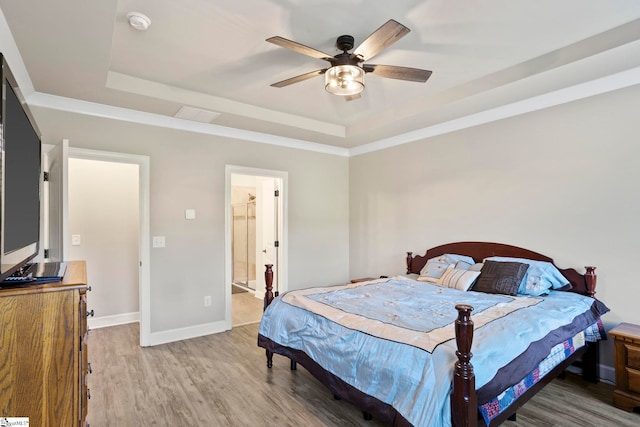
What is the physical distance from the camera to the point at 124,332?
4281 mm

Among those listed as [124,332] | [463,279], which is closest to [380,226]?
[463,279]

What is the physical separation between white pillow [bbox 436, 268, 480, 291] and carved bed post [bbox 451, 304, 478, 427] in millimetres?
1835

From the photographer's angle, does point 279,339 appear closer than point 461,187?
Yes

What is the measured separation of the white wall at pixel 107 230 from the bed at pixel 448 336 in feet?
8.42

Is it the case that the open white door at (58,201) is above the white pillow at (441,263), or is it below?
above

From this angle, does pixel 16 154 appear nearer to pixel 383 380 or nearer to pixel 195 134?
pixel 383 380

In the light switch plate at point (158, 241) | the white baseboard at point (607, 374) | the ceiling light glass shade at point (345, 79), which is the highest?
the ceiling light glass shade at point (345, 79)

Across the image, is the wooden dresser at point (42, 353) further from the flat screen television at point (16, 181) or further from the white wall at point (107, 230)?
the white wall at point (107, 230)

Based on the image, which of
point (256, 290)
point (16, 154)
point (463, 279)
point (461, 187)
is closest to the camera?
point (16, 154)

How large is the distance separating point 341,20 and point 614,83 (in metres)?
2.48

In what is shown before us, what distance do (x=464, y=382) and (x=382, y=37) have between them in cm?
198

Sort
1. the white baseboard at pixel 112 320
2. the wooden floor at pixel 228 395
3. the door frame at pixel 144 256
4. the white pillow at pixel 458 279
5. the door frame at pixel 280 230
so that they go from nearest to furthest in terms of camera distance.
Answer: the wooden floor at pixel 228 395
the white pillow at pixel 458 279
the door frame at pixel 144 256
the door frame at pixel 280 230
the white baseboard at pixel 112 320

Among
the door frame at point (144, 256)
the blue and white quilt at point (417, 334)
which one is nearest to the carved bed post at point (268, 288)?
the blue and white quilt at point (417, 334)

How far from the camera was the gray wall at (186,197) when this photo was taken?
11.8 ft
